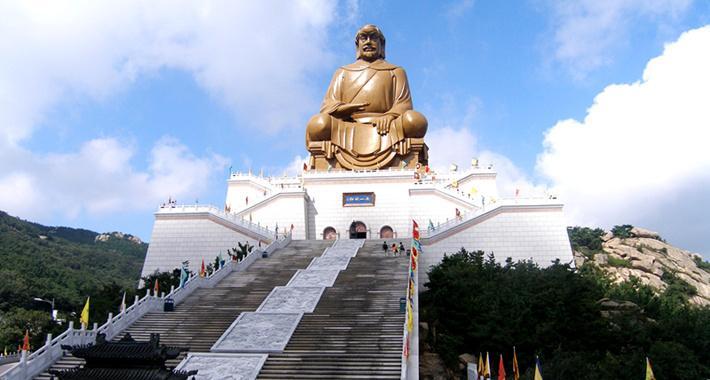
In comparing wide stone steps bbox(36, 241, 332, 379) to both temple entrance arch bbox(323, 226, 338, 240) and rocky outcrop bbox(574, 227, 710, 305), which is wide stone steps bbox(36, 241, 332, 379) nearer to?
temple entrance arch bbox(323, 226, 338, 240)

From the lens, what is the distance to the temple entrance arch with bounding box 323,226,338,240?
83.6 ft

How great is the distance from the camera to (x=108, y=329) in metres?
13.1

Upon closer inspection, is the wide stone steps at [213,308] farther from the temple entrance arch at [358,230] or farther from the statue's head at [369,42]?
the statue's head at [369,42]

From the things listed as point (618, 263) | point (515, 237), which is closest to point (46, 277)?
point (515, 237)

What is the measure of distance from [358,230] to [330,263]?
22.3 feet

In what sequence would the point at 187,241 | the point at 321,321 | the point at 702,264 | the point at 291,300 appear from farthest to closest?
the point at 702,264, the point at 187,241, the point at 291,300, the point at 321,321

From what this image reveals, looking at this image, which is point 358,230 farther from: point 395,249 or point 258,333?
point 258,333

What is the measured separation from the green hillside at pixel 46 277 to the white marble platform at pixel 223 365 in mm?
5888

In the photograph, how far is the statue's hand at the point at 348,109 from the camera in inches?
1176

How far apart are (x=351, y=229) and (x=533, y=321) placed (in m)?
11.9

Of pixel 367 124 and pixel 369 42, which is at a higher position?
pixel 369 42

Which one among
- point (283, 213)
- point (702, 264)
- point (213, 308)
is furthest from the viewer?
point (702, 264)

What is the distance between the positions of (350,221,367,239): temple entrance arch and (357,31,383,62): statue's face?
10.7 meters

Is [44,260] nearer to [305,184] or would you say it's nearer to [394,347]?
[305,184]
